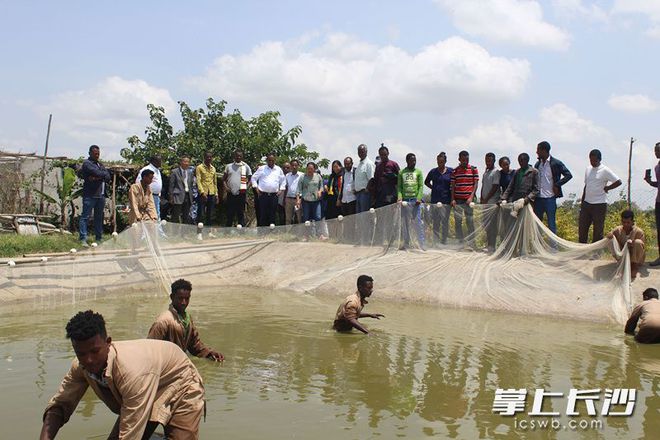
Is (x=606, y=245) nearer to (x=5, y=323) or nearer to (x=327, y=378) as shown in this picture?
(x=327, y=378)

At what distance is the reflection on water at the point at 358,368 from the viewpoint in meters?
5.46

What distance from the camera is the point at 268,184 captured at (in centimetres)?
1447

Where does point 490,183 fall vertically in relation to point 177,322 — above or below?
above

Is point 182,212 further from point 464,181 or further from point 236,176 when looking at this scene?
point 464,181

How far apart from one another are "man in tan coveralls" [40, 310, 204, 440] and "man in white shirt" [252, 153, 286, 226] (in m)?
10.2

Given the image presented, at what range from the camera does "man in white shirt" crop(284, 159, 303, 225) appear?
14797mm

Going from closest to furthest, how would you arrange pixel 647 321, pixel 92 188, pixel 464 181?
pixel 647 321
pixel 464 181
pixel 92 188

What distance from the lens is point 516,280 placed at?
10500 mm

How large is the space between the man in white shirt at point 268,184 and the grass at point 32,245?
12.8 feet

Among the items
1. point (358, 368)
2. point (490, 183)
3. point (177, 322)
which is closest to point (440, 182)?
point (490, 183)

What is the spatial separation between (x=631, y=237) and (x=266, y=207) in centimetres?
760

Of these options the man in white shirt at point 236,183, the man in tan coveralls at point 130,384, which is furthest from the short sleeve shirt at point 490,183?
the man in tan coveralls at point 130,384

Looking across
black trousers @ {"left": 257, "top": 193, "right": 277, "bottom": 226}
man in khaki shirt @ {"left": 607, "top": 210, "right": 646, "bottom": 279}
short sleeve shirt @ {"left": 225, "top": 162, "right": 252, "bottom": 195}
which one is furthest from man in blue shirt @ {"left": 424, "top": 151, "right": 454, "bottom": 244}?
short sleeve shirt @ {"left": 225, "top": 162, "right": 252, "bottom": 195}

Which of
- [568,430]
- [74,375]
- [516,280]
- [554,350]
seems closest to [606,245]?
[516,280]
